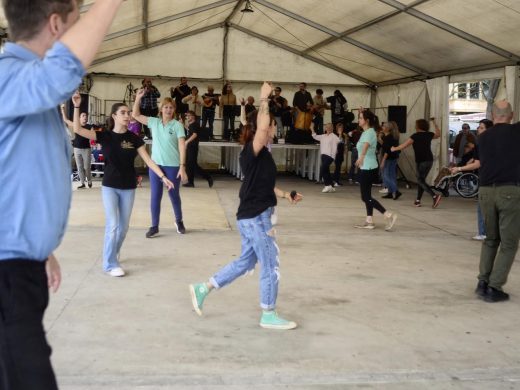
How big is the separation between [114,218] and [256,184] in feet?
6.36

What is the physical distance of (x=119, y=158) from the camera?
18.1 feet

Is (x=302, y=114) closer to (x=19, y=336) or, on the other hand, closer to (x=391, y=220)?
(x=391, y=220)

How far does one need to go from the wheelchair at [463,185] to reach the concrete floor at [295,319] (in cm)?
646

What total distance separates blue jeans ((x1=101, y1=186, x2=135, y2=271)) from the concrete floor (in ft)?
0.73

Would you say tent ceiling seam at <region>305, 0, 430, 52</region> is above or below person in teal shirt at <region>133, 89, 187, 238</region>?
above

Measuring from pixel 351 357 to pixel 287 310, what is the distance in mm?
1025

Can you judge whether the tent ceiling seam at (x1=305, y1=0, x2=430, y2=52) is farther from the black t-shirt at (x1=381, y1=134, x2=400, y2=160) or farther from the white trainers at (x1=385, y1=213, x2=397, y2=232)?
the white trainers at (x1=385, y1=213, x2=397, y2=232)

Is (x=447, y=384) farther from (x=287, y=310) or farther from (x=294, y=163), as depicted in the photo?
(x=294, y=163)

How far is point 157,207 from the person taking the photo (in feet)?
24.4

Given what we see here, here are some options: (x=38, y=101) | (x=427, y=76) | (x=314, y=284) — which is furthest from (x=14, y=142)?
(x=427, y=76)

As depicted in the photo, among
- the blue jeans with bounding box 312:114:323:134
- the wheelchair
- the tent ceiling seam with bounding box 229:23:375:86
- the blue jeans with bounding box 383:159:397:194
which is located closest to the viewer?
the blue jeans with bounding box 383:159:397:194

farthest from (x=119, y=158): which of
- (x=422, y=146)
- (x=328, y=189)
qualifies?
(x=328, y=189)

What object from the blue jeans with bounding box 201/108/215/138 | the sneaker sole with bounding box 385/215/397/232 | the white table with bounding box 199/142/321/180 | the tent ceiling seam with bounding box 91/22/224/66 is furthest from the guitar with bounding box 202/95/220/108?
the sneaker sole with bounding box 385/215/397/232

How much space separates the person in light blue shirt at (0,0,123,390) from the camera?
5.34 ft
